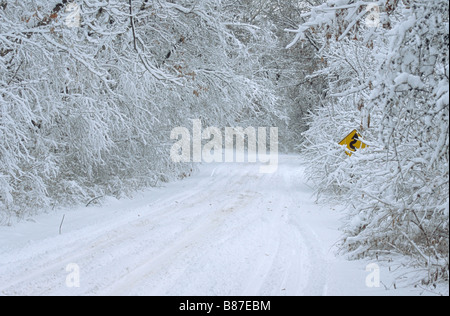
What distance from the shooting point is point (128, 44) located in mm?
11656

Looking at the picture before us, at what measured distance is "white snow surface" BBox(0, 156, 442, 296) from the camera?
4941 millimetres

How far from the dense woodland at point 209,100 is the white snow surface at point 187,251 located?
2.20 feet

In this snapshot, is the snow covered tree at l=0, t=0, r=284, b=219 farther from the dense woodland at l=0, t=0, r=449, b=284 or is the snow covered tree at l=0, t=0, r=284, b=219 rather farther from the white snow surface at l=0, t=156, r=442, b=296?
the white snow surface at l=0, t=156, r=442, b=296

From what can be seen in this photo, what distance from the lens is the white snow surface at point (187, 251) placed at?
4941mm

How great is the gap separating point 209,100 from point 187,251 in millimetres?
10440

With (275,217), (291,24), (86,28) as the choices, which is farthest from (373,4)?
(291,24)

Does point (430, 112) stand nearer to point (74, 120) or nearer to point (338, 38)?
point (338, 38)

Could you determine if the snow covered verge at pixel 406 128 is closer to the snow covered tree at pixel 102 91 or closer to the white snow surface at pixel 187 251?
the white snow surface at pixel 187 251

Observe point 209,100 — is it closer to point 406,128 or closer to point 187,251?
point 187,251

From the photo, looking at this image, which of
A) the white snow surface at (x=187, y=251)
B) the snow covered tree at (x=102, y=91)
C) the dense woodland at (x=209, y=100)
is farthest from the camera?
the snow covered tree at (x=102, y=91)

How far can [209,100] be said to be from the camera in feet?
53.6

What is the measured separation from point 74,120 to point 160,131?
5071 mm

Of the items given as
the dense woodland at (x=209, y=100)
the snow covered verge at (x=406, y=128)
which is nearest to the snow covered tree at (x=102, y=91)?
the dense woodland at (x=209, y=100)

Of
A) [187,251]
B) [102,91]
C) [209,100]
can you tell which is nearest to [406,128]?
[187,251]
